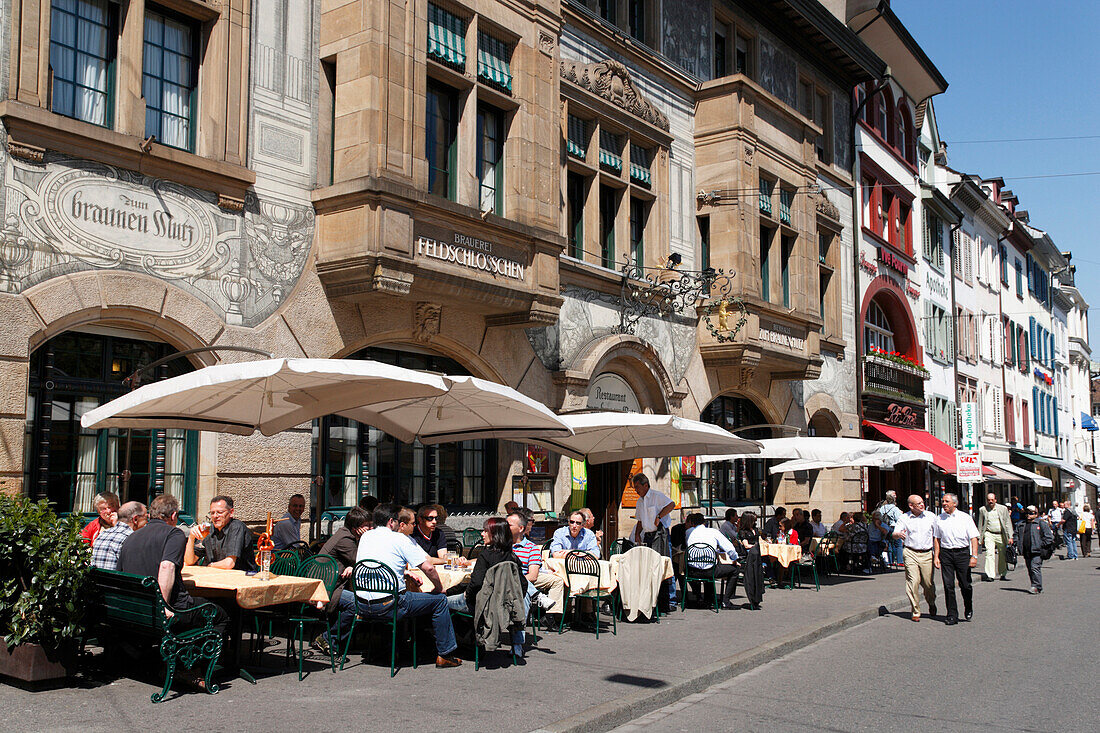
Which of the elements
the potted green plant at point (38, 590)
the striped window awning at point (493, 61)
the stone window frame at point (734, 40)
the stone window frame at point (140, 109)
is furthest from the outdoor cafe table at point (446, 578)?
the stone window frame at point (734, 40)

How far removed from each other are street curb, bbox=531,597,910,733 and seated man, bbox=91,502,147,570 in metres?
3.81

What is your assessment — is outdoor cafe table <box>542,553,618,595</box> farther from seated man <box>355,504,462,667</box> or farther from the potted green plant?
the potted green plant

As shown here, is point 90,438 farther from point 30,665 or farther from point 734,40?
point 734,40

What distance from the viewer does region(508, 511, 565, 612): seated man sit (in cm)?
1048

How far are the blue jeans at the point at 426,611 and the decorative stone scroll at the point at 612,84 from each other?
1095cm

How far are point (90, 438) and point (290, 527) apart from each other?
2.32 metres

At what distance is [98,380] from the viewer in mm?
11438

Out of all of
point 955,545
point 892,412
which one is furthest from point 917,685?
point 892,412

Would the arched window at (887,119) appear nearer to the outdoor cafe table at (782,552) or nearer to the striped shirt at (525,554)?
the outdoor cafe table at (782,552)

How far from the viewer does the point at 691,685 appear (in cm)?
872

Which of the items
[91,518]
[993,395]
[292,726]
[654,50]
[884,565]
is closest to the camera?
[292,726]

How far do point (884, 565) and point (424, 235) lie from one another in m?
13.9

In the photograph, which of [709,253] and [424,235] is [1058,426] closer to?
[709,253]

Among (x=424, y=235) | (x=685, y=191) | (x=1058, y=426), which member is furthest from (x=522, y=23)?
(x=1058, y=426)
